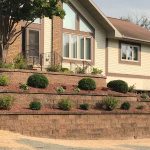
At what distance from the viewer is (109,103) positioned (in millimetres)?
29125

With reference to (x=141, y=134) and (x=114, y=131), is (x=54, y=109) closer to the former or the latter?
(x=114, y=131)

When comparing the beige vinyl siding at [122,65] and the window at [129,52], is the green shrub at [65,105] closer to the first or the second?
the beige vinyl siding at [122,65]

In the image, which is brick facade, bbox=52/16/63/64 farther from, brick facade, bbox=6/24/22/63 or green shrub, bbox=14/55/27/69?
green shrub, bbox=14/55/27/69

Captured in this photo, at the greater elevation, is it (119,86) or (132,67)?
(132,67)

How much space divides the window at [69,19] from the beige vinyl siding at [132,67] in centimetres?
370

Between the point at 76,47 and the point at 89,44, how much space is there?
137 centimetres

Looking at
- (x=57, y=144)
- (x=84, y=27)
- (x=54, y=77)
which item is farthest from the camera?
(x=84, y=27)

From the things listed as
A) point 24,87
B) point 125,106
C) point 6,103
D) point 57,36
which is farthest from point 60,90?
point 57,36

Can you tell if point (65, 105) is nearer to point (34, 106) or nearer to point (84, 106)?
point (84, 106)

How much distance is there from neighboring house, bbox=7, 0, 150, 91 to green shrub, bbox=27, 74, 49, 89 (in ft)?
17.8

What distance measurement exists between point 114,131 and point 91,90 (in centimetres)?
296

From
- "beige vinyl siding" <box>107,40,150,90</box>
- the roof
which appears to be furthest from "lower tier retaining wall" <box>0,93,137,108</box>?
the roof

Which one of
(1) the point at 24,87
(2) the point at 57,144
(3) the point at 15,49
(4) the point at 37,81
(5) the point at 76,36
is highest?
(5) the point at 76,36

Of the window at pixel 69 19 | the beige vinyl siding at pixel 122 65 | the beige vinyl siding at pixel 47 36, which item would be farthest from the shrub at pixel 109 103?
the beige vinyl siding at pixel 122 65
